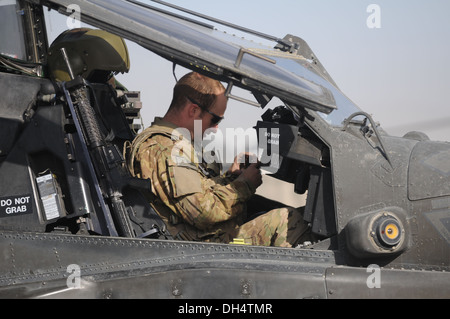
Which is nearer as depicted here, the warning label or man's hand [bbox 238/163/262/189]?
the warning label

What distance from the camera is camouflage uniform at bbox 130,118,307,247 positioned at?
3682mm

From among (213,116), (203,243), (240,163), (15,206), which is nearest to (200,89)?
(213,116)

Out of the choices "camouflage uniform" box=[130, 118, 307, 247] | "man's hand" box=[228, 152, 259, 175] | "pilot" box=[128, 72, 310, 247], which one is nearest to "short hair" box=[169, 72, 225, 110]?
"pilot" box=[128, 72, 310, 247]

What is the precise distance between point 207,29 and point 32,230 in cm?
166

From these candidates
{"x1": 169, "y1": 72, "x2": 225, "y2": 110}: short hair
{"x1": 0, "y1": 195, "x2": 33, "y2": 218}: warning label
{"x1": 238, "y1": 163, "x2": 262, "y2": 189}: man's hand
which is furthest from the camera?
{"x1": 169, "y1": 72, "x2": 225, "y2": 110}: short hair

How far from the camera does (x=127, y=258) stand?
11.1 ft

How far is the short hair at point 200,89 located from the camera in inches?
161

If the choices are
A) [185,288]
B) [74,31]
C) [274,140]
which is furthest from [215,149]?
[185,288]

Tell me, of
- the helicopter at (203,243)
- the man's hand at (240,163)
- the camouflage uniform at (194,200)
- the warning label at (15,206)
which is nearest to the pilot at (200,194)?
the camouflage uniform at (194,200)

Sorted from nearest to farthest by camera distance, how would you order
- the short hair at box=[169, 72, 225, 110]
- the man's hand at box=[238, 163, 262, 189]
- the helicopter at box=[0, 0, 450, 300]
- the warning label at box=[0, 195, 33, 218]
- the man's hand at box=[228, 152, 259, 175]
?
the helicopter at box=[0, 0, 450, 300] → the warning label at box=[0, 195, 33, 218] → the man's hand at box=[238, 163, 262, 189] → the short hair at box=[169, 72, 225, 110] → the man's hand at box=[228, 152, 259, 175]

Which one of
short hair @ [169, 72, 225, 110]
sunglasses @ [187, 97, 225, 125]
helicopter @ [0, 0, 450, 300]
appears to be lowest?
helicopter @ [0, 0, 450, 300]

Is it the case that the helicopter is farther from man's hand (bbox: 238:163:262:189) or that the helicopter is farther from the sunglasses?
the sunglasses

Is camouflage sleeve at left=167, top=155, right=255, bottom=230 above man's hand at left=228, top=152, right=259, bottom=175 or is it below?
below

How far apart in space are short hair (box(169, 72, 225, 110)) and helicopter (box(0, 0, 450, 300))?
36 centimetres
